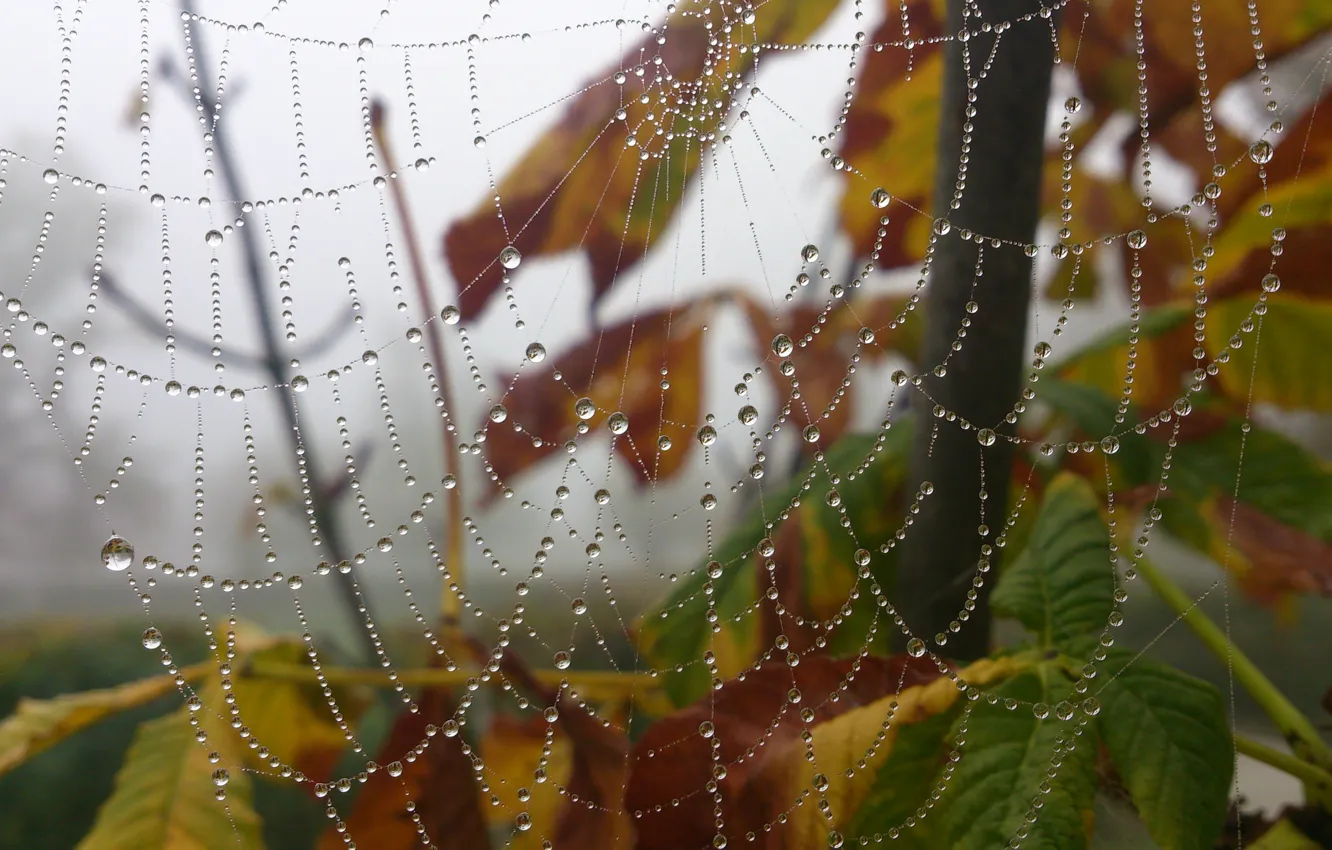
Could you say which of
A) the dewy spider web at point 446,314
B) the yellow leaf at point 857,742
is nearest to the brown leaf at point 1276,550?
the dewy spider web at point 446,314

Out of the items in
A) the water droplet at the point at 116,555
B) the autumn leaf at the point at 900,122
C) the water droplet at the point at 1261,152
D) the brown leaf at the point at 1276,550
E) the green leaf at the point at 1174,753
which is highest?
the water droplet at the point at 116,555

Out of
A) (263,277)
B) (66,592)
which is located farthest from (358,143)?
(66,592)

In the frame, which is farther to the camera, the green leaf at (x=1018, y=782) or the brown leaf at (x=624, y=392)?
the brown leaf at (x=624, y=392)

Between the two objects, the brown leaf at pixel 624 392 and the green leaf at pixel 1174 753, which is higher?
the brown leaf at pixel 624 392

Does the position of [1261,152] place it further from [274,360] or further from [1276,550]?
[274,360]

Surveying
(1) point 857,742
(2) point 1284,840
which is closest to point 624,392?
(1) point 857,742

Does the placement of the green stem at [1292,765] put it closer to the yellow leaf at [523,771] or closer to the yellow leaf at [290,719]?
the yellow leaf at [523,771]
